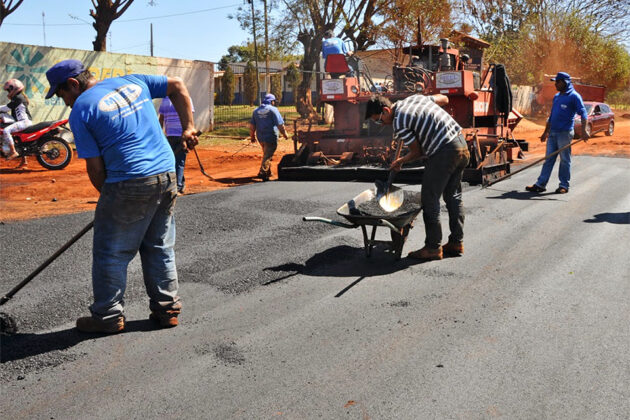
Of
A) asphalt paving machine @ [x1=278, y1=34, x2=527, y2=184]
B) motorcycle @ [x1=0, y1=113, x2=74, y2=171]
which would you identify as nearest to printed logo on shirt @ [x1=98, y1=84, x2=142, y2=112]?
asphalt paving machine @ [x1=278, y1=34, x2=527, y2=184]

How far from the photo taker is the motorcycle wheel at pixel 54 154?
42.4 feet

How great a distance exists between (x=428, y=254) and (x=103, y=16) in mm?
17176

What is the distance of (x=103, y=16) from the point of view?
19.6 meters

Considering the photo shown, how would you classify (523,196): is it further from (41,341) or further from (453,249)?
(41,341)

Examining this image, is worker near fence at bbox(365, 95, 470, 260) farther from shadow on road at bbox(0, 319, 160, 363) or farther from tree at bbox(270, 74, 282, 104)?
tree at bbox(270, 74, 282, 104)

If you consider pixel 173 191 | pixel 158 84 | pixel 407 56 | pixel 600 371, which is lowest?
pixel 600 371

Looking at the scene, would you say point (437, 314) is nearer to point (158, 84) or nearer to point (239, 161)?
point (158, 84)

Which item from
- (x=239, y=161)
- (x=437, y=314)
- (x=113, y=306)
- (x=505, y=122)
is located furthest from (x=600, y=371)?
(x=239, y=161)

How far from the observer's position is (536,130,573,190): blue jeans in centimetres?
954

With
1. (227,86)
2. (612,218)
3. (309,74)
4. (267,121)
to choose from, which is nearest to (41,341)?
(612,218)

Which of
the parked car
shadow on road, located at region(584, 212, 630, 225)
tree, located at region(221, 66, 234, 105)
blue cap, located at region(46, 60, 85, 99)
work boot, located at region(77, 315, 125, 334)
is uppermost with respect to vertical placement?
tree, located at region(221, 66, 234, 105)

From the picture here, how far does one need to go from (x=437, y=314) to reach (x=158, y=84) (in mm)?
2559

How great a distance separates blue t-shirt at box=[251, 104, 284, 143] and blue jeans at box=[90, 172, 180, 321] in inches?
300

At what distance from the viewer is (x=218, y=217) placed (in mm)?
7727
